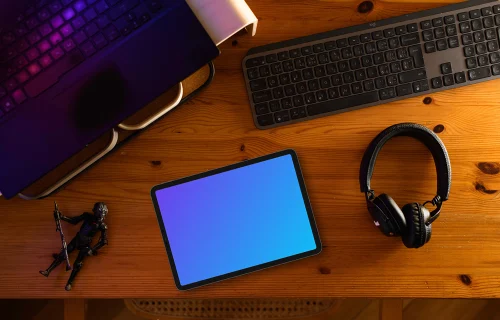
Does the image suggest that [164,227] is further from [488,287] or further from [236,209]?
[488,287]

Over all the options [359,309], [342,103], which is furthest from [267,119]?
[359,309]

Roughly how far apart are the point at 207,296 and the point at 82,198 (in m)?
0.26

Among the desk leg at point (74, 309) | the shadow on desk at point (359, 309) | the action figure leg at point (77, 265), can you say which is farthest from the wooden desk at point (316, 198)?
the shadow on desk at point (359, 309)

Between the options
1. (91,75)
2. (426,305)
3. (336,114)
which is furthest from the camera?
(426,305)

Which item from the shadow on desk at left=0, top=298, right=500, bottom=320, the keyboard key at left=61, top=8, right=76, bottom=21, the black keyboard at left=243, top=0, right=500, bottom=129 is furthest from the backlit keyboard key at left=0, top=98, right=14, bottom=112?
the shadow on desk at left=0, top=298, right=500, bottom=320

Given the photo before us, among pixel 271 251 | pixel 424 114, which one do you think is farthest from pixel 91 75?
pixel 424 114

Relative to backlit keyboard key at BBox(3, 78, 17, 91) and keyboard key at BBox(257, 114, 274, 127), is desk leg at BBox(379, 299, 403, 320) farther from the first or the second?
backlit keyboard key at BBox(3, 78, 17, 91)

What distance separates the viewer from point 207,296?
2.57 feet

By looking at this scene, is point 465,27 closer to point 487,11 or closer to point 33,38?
point 487,11

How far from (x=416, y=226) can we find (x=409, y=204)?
0.04 m

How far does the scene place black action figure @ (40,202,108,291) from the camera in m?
0.76

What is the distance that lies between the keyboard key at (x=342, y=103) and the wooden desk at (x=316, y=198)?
0.02 metres

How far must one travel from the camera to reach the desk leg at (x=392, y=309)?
894mm

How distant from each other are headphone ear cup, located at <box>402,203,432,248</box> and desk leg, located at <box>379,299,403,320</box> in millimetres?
216
